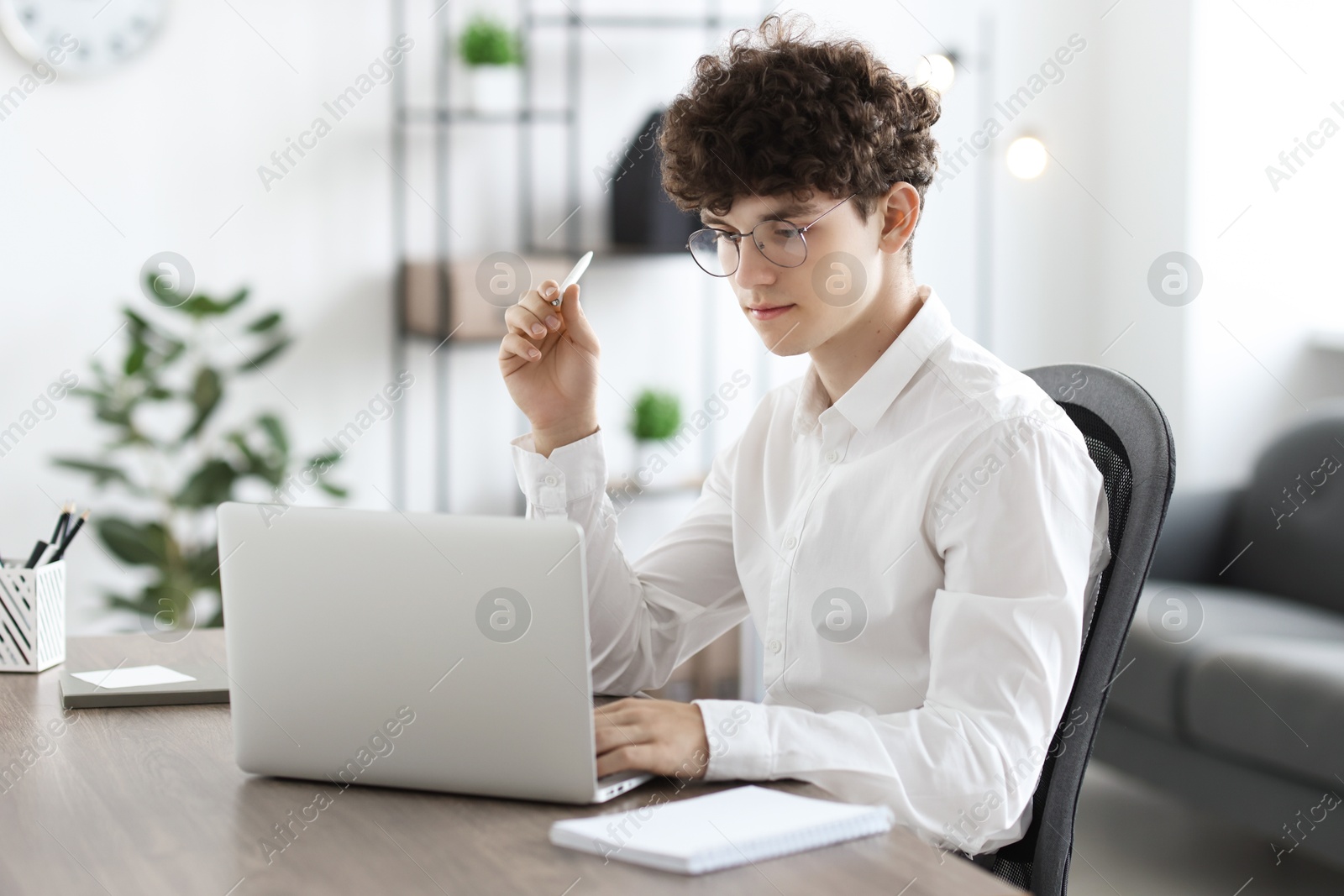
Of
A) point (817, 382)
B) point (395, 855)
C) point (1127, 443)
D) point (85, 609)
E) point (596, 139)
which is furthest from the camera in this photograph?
point (596, 139)

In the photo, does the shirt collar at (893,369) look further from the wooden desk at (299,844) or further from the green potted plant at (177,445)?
the green potted plant at (177,445)

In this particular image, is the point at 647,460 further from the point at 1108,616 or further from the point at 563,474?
the point at 1108,616

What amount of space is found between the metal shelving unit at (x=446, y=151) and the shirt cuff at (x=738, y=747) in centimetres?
208

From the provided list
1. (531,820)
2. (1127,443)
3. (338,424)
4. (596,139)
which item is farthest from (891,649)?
(596,139)

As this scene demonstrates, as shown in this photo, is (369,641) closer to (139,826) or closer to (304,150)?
(139,826)

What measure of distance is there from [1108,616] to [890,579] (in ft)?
0.66

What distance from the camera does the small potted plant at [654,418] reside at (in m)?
3.26

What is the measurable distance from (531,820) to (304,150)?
2382 millimetres

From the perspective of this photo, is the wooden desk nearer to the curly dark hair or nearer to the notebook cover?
the notebook cover

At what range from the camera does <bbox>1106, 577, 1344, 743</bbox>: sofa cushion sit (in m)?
2.49

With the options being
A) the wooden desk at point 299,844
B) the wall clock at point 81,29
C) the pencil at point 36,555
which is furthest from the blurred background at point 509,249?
the wooden desk at point 299,844

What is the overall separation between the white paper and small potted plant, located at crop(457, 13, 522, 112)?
1.98 meters

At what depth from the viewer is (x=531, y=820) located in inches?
37.5

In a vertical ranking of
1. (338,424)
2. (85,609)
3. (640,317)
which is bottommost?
(85,609)
